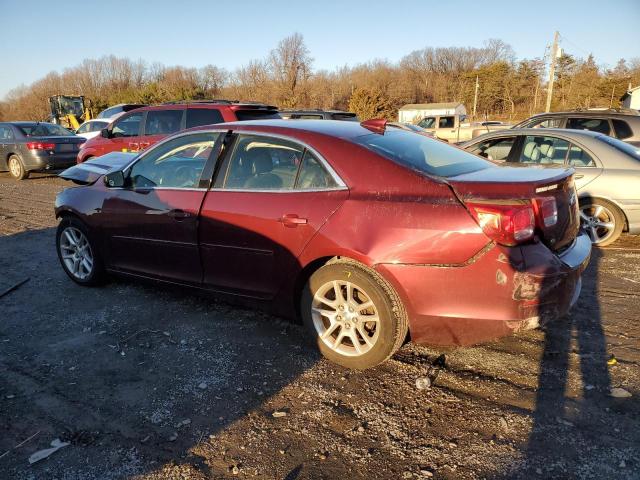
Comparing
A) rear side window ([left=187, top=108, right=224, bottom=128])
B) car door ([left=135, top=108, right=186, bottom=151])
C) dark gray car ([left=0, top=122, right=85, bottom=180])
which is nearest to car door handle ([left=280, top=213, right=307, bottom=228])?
rear side window ([left=187, top=108, right=224, bottom=128])

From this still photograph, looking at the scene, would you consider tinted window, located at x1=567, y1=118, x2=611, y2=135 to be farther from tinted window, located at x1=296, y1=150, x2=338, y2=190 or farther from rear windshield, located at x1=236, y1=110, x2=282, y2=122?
tinted window, located at x1=296, y1=150, x2=338, y2=190

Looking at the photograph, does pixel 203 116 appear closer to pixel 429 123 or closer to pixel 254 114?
pixel 254 114

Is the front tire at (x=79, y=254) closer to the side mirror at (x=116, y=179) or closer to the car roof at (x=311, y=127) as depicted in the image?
the side mirror at (x=116, y=179)

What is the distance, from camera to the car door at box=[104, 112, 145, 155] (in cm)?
990

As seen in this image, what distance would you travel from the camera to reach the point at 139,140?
9789 mm

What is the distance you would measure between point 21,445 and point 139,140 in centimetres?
822

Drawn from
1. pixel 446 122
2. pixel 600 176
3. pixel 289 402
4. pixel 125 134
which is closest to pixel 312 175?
pixel 289 402

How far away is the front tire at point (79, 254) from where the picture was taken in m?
4.67

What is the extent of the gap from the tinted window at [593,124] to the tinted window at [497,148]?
2459 millimetres

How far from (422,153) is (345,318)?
1.32 meters

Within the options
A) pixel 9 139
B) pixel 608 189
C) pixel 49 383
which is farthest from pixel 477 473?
pixel 9 139

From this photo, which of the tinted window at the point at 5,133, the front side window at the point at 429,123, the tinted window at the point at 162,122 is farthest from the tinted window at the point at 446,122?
the tinted window at the point at 5,133

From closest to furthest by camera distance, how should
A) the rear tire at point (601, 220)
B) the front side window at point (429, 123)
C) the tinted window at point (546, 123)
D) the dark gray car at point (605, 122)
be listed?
the rear tire at point (601, 220) < the dark gray car at point (605, 122) < the tinted window at point (546, 123) < the front side window at point (429, 123)

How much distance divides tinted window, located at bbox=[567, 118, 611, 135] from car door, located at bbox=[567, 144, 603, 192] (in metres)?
2.60
